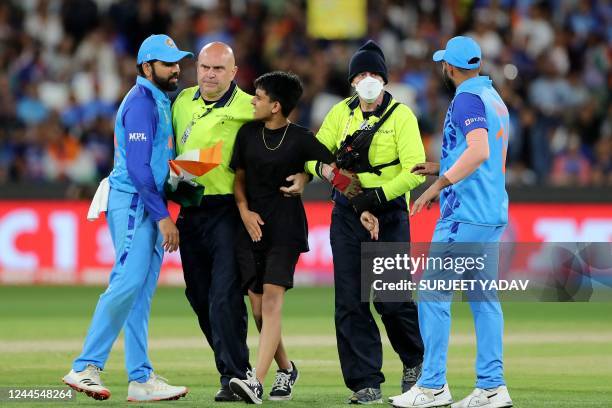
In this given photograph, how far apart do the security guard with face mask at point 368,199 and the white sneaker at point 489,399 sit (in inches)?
33.3

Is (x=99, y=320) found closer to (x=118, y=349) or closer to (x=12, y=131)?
(x=118, y=349)

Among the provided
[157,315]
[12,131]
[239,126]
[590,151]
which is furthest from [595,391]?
[12,131]

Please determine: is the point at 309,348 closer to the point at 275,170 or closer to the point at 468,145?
the point at 275,170

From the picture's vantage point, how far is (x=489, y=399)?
9422mm

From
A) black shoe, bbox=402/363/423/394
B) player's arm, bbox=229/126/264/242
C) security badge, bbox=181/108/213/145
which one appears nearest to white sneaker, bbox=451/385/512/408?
black shoe, bbox=402/363/423/394

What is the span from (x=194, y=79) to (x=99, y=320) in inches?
483

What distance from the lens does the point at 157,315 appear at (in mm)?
16641

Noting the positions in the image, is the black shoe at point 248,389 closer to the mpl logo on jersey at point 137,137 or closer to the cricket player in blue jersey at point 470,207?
the cricket player in blue jersey at point 470,207

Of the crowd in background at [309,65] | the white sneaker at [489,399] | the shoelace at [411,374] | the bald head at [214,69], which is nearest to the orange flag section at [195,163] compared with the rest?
the bald head at [214,69]

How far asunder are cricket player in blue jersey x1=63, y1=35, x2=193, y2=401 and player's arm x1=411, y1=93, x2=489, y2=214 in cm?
193

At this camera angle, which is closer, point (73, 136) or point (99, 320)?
point (99, 320)

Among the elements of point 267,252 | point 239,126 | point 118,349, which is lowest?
point 118,349

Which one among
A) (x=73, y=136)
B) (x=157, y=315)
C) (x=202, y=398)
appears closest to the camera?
(x=202, y=398)

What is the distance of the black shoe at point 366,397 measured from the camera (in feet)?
32.6
